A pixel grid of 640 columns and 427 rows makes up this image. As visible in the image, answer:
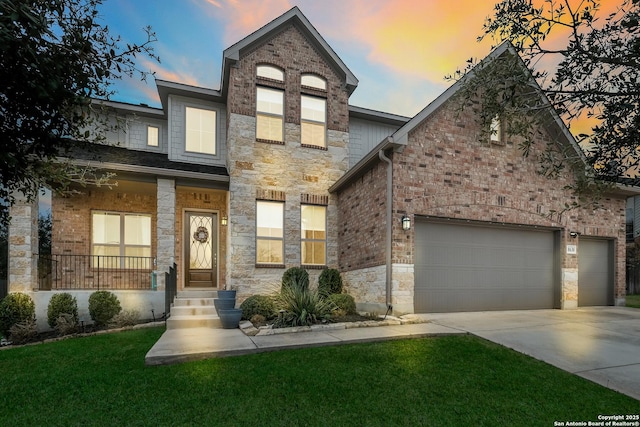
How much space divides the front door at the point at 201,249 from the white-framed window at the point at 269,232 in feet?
Result: 6.70

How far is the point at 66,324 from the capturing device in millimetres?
8742

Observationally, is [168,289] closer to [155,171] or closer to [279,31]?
[155,171]

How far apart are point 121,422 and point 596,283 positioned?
13.5m

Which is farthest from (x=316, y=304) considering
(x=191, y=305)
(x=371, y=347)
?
(x=191, y=305)

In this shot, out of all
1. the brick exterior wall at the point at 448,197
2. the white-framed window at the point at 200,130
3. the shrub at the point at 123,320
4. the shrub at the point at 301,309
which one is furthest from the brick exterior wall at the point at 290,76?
the shrub at the point at 123,320

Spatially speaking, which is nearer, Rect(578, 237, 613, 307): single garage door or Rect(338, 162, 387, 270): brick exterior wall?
Rect(338, 162, 387, 270): brick exterior wall

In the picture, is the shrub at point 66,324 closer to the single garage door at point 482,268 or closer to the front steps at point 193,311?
the front steps at point 193,311

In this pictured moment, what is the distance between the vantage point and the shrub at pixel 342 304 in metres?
9.08

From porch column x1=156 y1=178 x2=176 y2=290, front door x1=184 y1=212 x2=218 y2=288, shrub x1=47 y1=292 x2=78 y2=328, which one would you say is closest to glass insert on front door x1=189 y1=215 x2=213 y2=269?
front door x1=184 y1=212 x2=218 y2=288

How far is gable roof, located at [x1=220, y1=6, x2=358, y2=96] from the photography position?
11219 millimetres

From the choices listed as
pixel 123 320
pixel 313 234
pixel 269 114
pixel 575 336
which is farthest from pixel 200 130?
pixel 575 336

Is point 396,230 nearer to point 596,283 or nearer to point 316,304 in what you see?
point 316,304

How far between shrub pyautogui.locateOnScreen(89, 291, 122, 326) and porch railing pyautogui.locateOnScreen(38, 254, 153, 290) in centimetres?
193

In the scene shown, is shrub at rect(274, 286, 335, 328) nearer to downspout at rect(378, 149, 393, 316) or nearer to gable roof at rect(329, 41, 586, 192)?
downspout at rect(378, 149, 393, 316)
